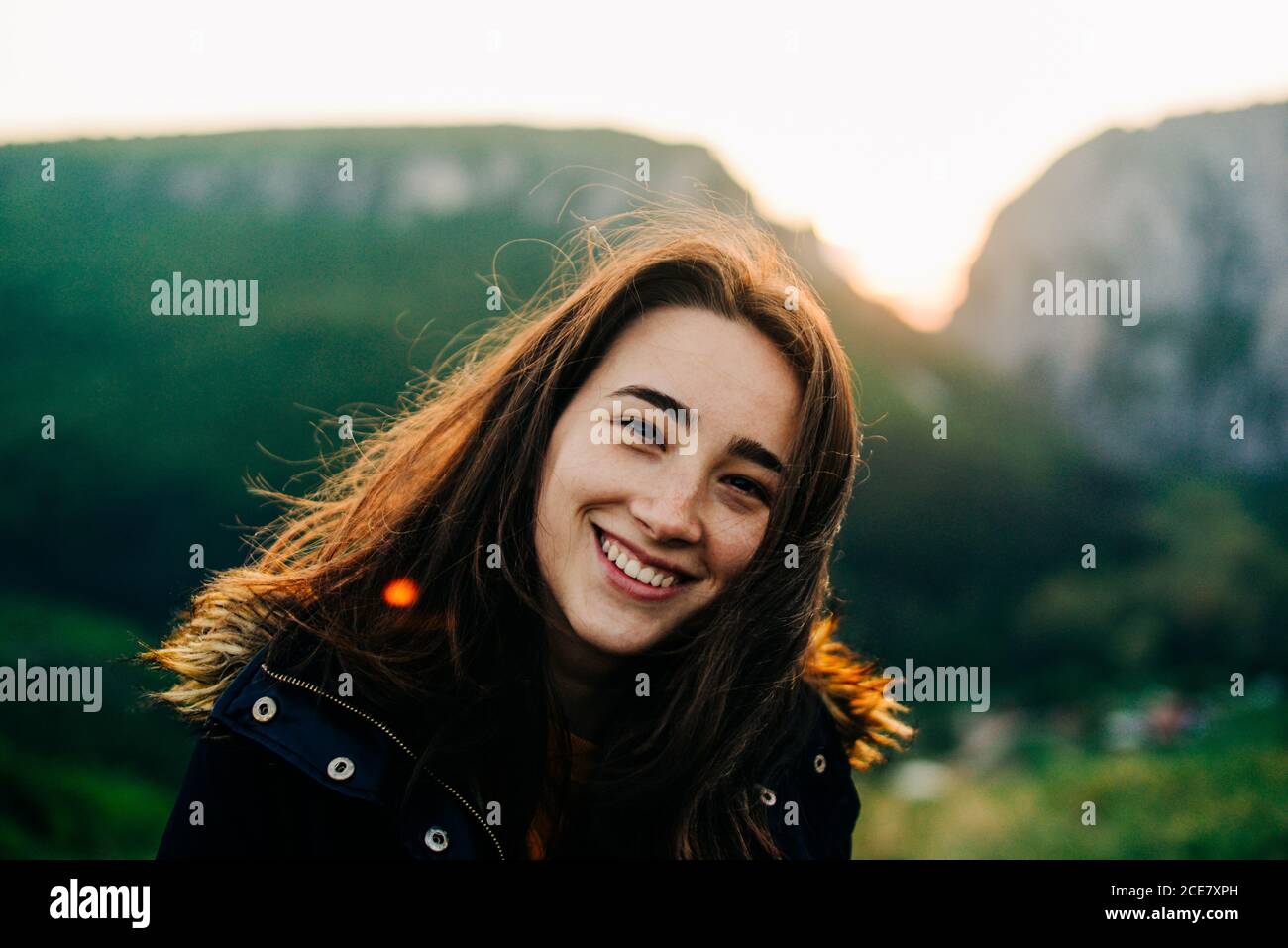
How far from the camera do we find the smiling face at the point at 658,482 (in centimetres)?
179

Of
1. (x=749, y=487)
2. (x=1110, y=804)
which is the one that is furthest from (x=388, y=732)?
(x=1110, y=804)

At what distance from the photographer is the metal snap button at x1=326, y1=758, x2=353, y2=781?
1.55 m

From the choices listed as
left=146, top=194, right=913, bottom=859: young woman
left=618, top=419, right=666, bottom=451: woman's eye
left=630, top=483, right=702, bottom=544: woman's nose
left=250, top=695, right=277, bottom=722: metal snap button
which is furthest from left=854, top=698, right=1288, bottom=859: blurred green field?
left=250, top=695, right=277, bottom=722: metal snap button

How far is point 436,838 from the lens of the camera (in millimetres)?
1603

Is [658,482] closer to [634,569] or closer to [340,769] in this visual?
[634,569]

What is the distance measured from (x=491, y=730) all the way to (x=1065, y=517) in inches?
204

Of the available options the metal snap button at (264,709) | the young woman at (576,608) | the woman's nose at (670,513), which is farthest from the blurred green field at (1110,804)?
the metal snap button at (264,709)

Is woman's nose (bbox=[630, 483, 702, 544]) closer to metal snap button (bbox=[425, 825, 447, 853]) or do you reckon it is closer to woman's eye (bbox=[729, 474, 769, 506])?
woman's eye (bbox=[729, 474, 769, 506])

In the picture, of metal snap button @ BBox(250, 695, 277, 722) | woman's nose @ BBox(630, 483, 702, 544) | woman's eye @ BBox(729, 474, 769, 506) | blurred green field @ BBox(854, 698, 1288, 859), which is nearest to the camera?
metal snap button @ BBox(250, 695, 277, 722)

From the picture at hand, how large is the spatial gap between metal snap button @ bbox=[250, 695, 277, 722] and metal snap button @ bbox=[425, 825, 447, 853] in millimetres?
362

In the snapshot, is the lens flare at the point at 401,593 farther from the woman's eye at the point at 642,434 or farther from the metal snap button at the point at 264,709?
the woman's eye at the point at 642,434

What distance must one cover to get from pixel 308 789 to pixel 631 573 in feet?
2.43

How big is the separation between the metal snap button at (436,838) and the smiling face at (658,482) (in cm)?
46
